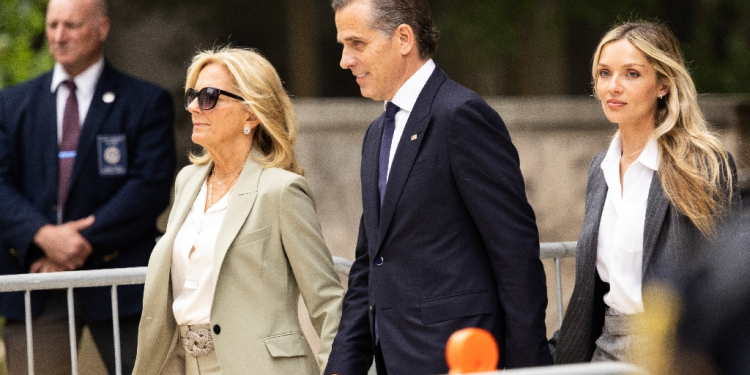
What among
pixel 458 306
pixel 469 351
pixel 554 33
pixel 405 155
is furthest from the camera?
pixel 554 33

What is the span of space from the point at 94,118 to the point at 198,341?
1894 millimetres

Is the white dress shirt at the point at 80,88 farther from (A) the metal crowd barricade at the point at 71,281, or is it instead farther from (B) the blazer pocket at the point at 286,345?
(B) the blazer pocket at the point at 286,345

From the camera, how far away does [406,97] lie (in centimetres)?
346

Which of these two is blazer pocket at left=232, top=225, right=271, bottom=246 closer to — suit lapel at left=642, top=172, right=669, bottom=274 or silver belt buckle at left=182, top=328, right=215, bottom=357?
silver belt buckle at left=182, top=328, right=215, bottom=357

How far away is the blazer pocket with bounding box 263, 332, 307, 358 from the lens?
3.64m

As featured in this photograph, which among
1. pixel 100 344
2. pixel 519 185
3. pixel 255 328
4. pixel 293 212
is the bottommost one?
pixel 100 344

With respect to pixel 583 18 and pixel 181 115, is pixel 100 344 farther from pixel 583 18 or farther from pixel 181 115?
pixel 583 18

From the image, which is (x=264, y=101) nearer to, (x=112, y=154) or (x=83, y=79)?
(x=112, y=154)

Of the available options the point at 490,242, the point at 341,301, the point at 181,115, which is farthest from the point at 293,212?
the point at 181,115

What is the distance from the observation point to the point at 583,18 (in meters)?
9.09

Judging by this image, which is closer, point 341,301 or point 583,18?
point 341,301

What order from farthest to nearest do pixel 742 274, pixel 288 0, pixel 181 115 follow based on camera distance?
pixel 288 0
pixel 181 115
pixel 742 274

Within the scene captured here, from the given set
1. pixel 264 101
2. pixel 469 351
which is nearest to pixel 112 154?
pixel 264 101

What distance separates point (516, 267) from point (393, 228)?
0.42 metres
